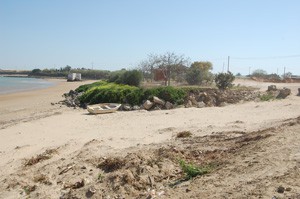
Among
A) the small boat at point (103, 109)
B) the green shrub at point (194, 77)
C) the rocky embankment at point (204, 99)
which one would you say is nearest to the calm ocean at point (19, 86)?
the green shrub at point (194, 77)

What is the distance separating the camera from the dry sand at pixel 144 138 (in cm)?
577

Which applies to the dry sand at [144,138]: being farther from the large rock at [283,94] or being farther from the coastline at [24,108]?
the coastline at [24,108]

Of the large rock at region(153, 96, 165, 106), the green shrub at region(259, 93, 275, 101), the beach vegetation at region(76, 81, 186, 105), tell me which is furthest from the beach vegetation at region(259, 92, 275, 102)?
the large rock at region(153, 96, 165, 106)

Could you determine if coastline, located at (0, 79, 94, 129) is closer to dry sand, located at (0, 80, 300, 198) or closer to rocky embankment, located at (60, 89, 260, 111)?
rocky embankment, located at (60, 89, 260, 111)

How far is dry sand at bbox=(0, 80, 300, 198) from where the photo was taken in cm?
577

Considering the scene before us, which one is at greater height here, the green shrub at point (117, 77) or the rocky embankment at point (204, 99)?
the green shrub at point (117, 77)

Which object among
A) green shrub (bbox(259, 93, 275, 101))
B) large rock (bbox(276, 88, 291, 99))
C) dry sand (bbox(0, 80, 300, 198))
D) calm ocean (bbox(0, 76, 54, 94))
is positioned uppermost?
large rock (bbox(276, 88, 291, 99))

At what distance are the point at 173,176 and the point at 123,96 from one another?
13.8m

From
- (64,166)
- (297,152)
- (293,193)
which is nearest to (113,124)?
(64,166)

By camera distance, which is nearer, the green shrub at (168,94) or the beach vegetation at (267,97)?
the green shrub at (168,94)

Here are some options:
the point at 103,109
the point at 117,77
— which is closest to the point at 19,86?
the point at 117,77

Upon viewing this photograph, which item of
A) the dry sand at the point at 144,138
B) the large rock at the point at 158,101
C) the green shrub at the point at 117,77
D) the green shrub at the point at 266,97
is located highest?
the green shrub at the point at 117,77

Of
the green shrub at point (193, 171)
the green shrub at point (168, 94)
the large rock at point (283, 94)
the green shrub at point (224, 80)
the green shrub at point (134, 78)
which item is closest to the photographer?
the green shrub at point (193, 171)

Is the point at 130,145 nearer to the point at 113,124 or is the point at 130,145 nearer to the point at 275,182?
the point at 113,124
